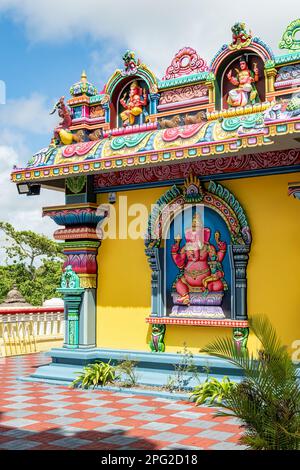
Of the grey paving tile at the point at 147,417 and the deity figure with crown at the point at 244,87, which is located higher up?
the deity figure with crown at the point at 244,87

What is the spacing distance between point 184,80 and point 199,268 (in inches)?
120

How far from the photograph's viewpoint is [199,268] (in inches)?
361

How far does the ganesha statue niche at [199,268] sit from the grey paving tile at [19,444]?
3.73 metres

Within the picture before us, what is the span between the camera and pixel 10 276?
106 ft

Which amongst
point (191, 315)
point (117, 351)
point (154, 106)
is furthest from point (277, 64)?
point (117, 351)

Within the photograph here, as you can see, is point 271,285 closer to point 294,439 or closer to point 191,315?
point 191,315

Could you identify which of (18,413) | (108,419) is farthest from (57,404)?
(108,419)

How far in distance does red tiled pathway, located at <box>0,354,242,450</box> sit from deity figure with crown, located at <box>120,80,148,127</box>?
179 inches

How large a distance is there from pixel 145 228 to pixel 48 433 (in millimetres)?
4056

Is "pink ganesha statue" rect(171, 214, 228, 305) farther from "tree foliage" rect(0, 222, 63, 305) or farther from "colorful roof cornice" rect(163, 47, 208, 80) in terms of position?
"tree foliage" rect(0, 222, 63, 305)

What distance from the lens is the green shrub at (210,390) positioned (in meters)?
8.03

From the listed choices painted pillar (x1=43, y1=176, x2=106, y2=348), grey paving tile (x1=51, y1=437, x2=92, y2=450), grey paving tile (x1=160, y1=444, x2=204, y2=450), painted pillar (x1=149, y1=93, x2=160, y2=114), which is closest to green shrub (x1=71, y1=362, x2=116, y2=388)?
painted pillar (x1=43, y1=176, x2=106, y2=348)

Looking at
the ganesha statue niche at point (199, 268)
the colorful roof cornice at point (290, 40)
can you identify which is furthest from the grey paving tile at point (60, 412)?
the colorful roof cornice at point (290, 40)

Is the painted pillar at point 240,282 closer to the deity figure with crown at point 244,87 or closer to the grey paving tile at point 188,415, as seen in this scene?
the grey paving tile at point 188,415
